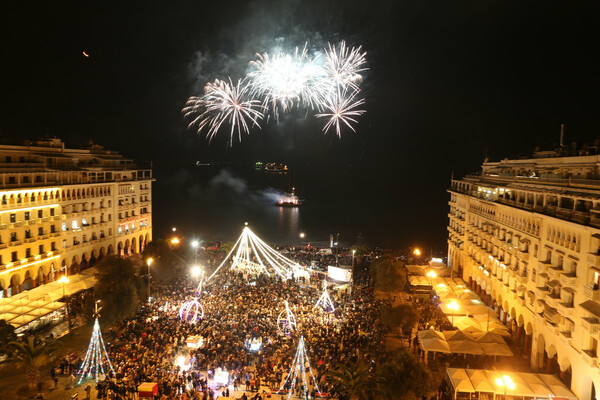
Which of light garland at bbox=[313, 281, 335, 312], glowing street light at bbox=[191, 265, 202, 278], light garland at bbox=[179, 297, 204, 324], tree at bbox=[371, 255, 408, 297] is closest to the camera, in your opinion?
light garland at bbox=[179, 297, 204, 324]

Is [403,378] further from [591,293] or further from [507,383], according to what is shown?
[591,293]

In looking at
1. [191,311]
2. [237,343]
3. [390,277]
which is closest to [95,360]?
[237,343]

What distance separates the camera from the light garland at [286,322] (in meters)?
24.5

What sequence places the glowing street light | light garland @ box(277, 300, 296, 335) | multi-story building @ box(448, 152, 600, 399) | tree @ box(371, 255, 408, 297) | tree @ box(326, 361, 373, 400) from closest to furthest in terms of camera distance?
tree @ box(326, 361, 373, 400), multi-story building @ box(448, 152, 600, 399), light garland @ box(277, 300, 296, 335), tree @ box(371, 255, 408, 297), the glowing street light

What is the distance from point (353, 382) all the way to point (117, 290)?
48.9 feet

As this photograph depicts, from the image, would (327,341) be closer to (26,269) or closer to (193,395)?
(193,395)

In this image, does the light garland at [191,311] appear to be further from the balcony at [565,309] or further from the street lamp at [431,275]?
the balcony at [565,309]

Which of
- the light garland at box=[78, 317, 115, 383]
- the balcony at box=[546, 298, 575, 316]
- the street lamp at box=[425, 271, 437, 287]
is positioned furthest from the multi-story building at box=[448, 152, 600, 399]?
the light garland at box=[78, 317, 115, 383]

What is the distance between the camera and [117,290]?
81.6 feet

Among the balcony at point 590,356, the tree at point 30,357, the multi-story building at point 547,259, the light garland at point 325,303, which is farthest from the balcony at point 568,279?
the tree at point 30,357

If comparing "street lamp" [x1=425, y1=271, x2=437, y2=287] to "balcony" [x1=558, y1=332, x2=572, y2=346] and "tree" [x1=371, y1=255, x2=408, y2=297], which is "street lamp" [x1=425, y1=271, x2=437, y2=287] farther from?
"balcony" [x1=558, y1=332, x2=572, y2=346]

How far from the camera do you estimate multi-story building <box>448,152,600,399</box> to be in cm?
1764

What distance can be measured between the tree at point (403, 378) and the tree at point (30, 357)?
46.5 ft

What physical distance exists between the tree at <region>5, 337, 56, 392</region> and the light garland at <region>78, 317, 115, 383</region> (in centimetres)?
184
